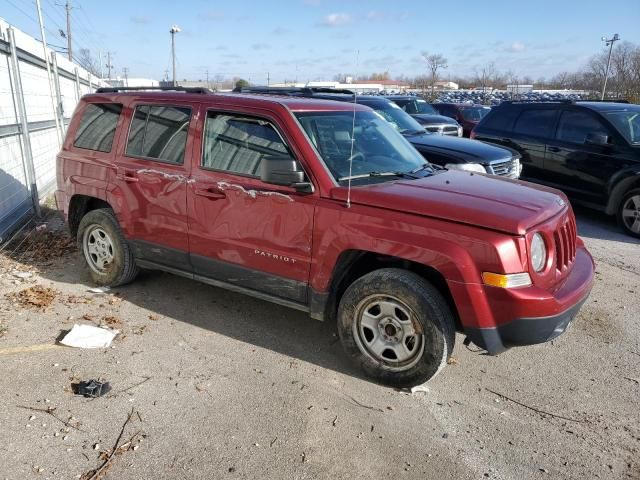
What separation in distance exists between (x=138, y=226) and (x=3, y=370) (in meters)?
1.62

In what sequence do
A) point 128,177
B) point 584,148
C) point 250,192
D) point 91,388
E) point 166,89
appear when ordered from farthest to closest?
1. point 584,148
2. point 166,89
3. point 128,177
4. point 250,192
5. point 91,388

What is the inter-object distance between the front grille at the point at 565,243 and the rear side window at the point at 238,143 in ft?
6.54

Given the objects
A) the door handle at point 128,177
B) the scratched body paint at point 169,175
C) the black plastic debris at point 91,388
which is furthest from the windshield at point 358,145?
the black plastic debris at point 91,388

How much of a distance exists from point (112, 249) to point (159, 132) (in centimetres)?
131

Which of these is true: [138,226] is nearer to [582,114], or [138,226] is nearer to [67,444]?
[67,444]

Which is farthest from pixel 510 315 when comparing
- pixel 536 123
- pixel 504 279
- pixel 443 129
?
pixel 443 129

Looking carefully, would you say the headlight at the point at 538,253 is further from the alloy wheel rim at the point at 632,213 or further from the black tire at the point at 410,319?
the alloy wheel rim at the point at 632,213

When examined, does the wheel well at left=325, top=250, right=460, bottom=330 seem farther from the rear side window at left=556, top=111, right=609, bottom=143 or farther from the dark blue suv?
the rear side window at left=556, top=111, right=609, bottom=143

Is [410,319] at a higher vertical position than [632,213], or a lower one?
higher

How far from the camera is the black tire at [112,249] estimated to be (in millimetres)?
5035

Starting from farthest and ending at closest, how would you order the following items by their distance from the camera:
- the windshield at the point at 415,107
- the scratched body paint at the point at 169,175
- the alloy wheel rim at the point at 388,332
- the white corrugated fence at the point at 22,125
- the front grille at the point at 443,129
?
the windshield at the point at 415,107 < the front grille at the point at 443,129 < the white corrugated fence at the point at 22,125 < the scratched body paint at the point at 169,175 < the alloy wheel rim at the point at 388,332

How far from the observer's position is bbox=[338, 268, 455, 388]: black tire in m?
3.34

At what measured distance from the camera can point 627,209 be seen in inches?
306

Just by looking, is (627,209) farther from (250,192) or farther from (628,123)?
(250,192)
